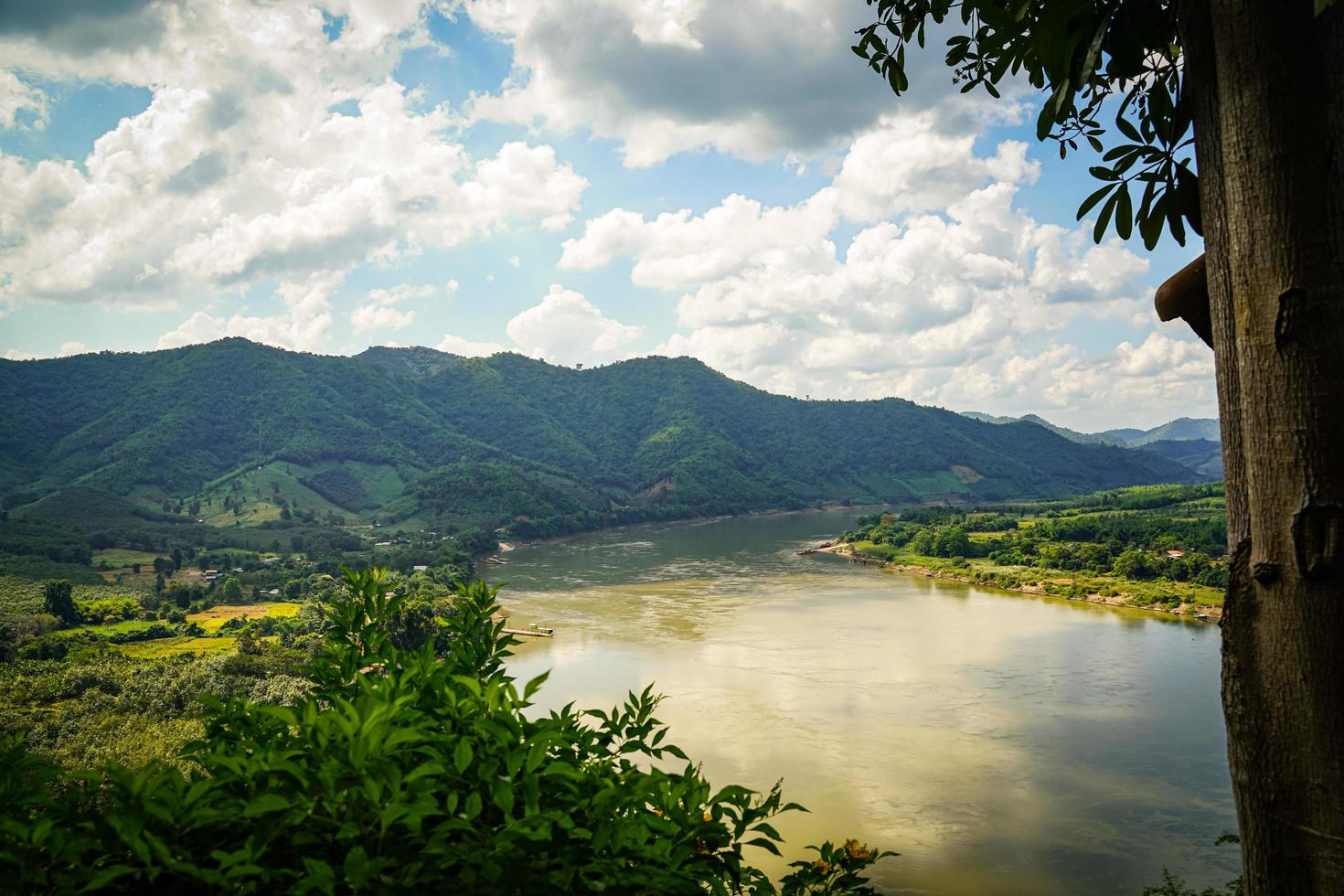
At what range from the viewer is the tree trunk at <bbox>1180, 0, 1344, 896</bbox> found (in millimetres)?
1276

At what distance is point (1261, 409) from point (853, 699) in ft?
83.4

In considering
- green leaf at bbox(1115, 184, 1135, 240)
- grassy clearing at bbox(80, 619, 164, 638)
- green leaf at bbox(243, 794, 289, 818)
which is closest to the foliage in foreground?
green leaf at bbox(243, 794, 289, 818)

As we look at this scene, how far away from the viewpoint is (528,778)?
1451 mm

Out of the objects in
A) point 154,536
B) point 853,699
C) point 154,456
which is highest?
point 154,456

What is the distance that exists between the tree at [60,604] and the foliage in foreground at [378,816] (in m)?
45.5

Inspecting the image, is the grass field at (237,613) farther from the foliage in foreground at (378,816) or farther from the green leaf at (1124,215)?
the green leaf at (1124,215)

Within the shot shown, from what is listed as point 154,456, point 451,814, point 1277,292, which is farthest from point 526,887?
point 154,456

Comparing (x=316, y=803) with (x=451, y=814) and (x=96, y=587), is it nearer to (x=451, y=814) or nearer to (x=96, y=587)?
(x=451, y=814)

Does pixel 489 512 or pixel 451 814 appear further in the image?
pixel 489 512

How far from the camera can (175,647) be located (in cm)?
3359

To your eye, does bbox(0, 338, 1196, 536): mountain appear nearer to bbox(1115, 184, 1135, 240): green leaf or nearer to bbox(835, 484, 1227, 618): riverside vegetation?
bbox(835, 484, 1227, 618): riverside vegetation

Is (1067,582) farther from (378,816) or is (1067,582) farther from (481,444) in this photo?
(481,444)

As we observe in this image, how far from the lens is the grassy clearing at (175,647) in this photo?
31.4 m

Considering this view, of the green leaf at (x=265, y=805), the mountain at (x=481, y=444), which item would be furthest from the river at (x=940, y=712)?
the mountain at (x=481, y=444)
